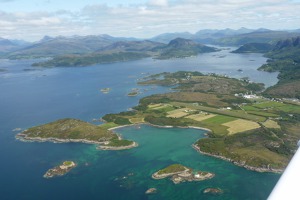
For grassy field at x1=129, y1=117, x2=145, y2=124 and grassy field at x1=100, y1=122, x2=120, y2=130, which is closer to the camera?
grassy field at x1=100, y1=122, x2=120, y2=130

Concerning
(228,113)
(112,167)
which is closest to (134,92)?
(228,113)

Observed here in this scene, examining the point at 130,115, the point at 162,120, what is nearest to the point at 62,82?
the point at 130,115

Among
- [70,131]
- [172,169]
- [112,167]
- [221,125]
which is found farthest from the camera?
[221,125]

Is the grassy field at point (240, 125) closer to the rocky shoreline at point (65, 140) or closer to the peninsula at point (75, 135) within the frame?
the rocky shoreline at point (65, 140)

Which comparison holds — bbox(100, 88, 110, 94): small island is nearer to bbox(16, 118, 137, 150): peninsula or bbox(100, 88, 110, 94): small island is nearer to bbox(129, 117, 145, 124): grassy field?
bbox(129, 117, 145, 124): grassy field

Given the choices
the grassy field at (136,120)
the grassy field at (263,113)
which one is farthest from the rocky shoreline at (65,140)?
the grassy field at (263,113)

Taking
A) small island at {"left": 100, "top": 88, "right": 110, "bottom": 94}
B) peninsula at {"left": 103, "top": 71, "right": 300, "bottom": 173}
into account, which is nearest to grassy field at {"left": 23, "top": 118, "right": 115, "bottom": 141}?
peninsula at {"left": 103, "top": 71, "right": 300, "bottom": 173}

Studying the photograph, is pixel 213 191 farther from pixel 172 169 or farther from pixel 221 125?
pixel 221 125
